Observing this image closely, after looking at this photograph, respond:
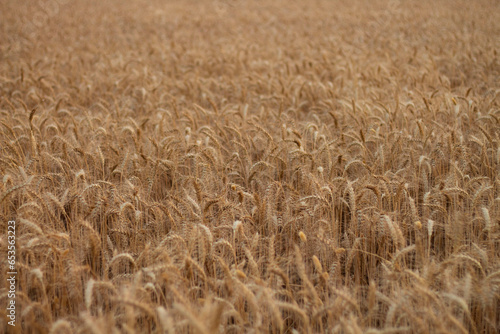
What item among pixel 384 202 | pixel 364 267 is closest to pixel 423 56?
pixel 384 202

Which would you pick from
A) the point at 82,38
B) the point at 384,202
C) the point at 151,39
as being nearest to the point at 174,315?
the point at 384,202

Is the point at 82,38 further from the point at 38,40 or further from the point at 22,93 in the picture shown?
the point at 22,93

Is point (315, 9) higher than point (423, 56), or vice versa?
point (315, 9)

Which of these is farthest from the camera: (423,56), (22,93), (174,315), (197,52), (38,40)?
(38,40)

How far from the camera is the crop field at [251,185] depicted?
5.79 ft

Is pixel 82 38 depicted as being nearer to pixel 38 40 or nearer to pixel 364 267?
pixel 38 40

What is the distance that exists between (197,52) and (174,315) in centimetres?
689

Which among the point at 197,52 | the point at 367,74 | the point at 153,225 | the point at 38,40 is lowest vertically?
the point at 153,225

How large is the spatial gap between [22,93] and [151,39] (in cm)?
472

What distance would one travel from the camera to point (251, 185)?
9.55ft

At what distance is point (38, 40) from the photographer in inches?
356

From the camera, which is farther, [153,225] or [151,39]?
[151,39]

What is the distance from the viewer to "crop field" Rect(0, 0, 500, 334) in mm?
1764

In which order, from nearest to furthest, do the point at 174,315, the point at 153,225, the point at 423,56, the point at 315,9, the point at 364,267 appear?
the point at 174,315, the point at 364,267, the point at 153,225, the point at 423,56, the point at 315,9
